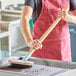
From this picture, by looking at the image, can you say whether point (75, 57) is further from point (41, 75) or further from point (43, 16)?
point (41, 75)

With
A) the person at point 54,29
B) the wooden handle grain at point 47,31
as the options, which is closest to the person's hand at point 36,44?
the wooden handle grain at point 47,31

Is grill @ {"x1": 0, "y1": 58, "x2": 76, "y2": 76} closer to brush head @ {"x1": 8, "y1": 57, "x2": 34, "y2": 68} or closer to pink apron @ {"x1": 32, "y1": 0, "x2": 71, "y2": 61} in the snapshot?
brush head @ {"x1": 8, "y1": 57, "x2": 34, "y2": 68}

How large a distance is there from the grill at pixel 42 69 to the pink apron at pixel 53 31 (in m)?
0.32

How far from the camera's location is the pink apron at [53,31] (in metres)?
2.14

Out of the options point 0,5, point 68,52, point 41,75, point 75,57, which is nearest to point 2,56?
point 41,75

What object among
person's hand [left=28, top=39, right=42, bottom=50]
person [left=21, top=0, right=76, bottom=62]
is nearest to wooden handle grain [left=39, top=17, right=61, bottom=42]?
person's hand [left=28, top=39, right=42, bottom=50]

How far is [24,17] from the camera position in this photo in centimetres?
194

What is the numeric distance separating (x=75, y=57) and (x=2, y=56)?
128 cm

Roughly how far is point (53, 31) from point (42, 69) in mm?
508

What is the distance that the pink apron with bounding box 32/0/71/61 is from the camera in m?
2.14

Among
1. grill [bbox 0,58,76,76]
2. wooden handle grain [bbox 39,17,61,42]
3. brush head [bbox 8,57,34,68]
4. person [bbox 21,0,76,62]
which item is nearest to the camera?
grill [bbox 0,58,76,76]

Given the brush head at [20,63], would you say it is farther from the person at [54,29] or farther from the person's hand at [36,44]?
the person at [54,29]

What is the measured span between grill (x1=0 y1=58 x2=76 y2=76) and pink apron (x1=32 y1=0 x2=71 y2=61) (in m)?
Answer: 0.32

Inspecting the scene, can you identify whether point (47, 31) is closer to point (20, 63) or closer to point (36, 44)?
point (36, 44)
